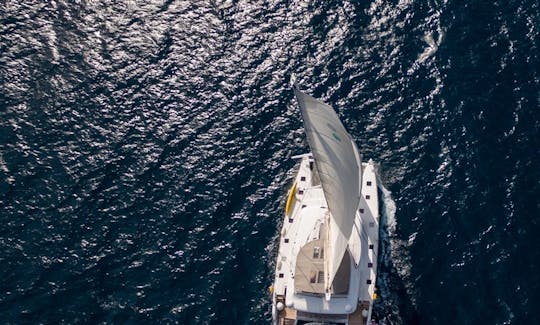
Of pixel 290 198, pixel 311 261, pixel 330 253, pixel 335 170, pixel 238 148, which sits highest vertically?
pixel 238 148

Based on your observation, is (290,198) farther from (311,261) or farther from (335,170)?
(335,170)

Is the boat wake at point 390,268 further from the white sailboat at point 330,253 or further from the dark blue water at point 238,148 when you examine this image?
the white sailboat at point 330,253

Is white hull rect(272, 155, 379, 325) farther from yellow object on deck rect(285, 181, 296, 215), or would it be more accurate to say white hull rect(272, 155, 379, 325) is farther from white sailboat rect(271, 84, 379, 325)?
yellow object on deck rect(285, 181, 296, 215)

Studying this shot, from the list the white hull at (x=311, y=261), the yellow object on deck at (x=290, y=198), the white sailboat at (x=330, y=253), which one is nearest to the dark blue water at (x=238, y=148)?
the yellow object on deck at (x=290, y=198)

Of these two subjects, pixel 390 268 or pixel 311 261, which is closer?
pixel 311 261

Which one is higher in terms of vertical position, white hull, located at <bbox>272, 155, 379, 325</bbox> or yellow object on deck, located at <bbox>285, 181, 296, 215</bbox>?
yellow object on deck, located at <bbox>285, 181, 296, 215</bbox>

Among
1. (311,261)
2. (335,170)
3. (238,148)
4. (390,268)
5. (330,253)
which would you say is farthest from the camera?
(238,148)

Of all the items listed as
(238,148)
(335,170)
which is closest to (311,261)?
(335,170)

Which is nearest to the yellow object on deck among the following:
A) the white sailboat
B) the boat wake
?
the white sailboat
